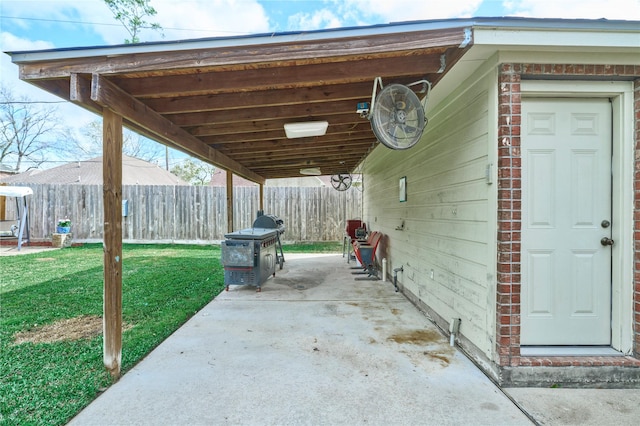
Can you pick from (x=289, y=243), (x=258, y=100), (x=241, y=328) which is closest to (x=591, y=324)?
(x=241, y=328)

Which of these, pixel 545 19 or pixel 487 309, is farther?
pixel 487 309

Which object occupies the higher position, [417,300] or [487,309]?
[487,309]

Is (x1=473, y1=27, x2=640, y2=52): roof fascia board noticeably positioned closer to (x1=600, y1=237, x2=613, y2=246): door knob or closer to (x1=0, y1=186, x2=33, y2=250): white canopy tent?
(x1=600, y1=237, x2=613, y2=246): door knob

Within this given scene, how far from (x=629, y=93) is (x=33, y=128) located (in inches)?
1072

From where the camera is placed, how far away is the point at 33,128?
19.8 m

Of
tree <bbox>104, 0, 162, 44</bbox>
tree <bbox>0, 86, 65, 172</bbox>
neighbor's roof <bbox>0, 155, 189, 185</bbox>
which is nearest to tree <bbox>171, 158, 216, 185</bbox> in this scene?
tree <bbox>0, 86, 65, 172</bbox>

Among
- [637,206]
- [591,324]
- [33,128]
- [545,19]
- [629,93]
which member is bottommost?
[591,324]

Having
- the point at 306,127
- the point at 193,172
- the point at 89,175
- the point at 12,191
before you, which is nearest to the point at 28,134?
Answer: the point at 89,175

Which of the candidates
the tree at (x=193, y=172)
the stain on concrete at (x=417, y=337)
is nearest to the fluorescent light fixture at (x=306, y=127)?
the stain on concrete at (x=417, y=337)

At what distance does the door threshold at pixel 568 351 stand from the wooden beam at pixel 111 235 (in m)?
3.29

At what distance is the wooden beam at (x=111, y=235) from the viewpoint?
253 centimetres

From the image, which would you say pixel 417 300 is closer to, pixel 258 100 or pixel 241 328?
pixel 241 328

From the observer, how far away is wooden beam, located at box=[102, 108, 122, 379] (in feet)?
8.31

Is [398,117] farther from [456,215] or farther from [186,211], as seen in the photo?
[186,211]
